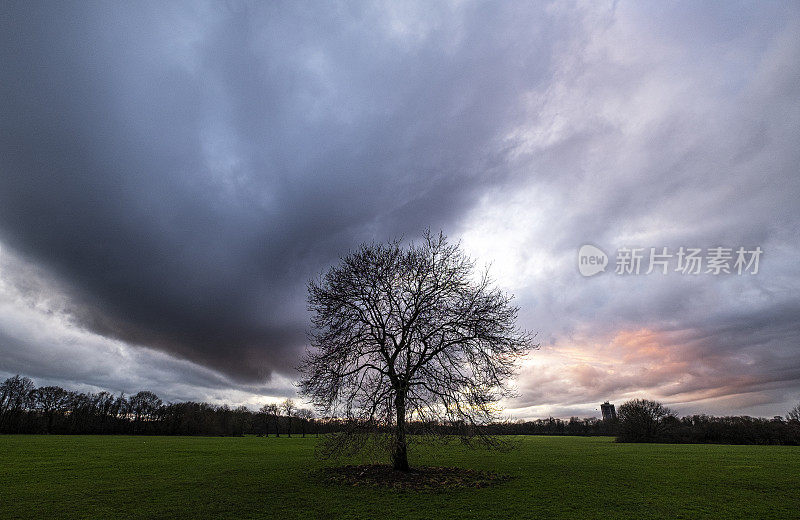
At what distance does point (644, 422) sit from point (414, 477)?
288 feet

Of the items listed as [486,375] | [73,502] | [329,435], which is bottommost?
[73,502]

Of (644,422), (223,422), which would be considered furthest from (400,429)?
(223,422)

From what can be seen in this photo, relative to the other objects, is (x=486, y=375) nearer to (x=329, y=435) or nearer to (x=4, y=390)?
(x=329, y=435)

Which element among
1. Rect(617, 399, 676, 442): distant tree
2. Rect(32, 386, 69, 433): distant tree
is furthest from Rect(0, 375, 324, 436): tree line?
Rect(617, 399, 676, 442): distant tree

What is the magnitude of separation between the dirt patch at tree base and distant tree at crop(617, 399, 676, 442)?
8055cm

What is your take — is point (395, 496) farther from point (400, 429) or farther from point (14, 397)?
point (14, 397)

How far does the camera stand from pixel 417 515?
13.4 m

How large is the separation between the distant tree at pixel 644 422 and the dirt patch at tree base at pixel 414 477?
8055 centimetres

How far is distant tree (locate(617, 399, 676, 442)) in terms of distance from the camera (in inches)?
3223

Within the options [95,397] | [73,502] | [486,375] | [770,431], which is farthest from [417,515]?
[95,397]

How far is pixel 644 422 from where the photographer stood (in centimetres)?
8344

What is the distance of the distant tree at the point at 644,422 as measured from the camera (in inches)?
3223

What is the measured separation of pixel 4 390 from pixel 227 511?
145 meters

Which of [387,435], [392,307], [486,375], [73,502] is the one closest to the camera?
[73,502]
